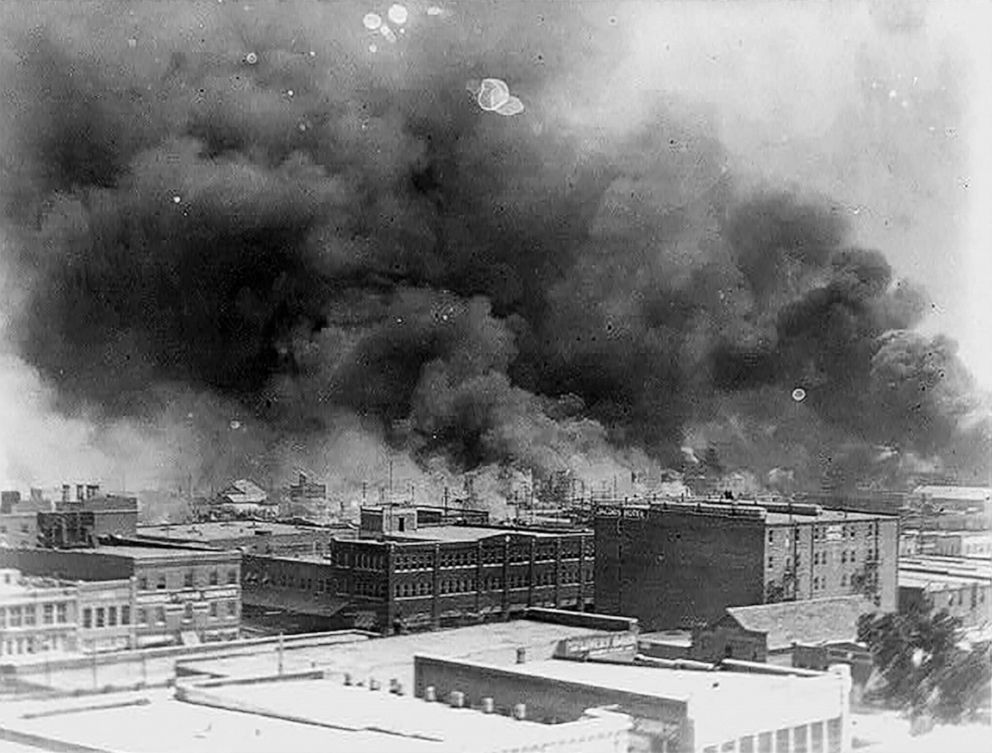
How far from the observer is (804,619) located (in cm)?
568

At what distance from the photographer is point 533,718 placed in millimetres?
4965

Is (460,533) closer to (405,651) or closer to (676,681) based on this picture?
(405,651)

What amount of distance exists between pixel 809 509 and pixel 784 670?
1.69 ft

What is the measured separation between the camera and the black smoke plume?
15.5 ft

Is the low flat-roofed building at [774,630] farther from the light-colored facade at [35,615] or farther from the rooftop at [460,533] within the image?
the light-colored facade at [35,615]

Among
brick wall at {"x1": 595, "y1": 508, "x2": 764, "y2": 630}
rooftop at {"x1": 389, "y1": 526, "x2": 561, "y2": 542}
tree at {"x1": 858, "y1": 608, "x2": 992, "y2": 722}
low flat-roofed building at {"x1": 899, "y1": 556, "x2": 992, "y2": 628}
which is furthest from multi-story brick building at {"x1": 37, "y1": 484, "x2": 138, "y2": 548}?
low flat-roofed building at {"x1": 899, "y1": 556, "x2": 992, "y2": 628}

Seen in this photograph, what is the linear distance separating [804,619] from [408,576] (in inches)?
51.9

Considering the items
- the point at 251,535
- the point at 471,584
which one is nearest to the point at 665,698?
the point at 471,584

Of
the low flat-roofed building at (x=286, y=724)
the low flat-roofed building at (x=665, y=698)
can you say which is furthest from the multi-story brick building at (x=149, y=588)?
the low flat-roofed building at (x=665, y=698)

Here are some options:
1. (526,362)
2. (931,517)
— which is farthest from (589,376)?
(931,517)

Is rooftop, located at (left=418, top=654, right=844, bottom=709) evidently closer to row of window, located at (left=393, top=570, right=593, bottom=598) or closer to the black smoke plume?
row of window, located at (left=393, top=570, right=593, bottom=598)

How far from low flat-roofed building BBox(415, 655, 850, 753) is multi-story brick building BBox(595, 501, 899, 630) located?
0.75 ft

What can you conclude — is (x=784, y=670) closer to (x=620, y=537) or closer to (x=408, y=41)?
(x=620, y=537)

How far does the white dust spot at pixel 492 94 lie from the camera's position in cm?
514
